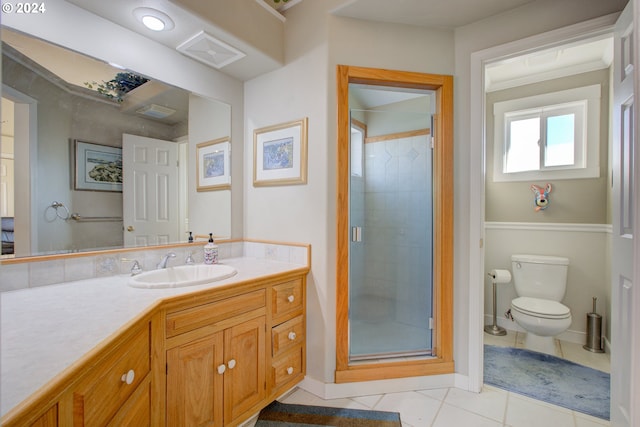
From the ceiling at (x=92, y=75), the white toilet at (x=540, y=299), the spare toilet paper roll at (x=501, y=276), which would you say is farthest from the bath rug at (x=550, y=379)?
the ceiling at (x=92, y=75)

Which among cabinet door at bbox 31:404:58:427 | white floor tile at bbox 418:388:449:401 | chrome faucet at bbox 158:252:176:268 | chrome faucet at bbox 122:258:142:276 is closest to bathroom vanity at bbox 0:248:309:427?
cabinet door at bbox 31:404:58:427

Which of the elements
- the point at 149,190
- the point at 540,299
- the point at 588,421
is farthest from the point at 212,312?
the point at 540,299

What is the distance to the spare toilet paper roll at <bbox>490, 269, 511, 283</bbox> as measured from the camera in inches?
110

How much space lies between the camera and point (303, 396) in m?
1.96

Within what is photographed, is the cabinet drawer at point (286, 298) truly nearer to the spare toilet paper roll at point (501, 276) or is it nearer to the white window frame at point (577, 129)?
the spare toilet paper roll at point (501, 276)

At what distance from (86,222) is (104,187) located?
211 mm

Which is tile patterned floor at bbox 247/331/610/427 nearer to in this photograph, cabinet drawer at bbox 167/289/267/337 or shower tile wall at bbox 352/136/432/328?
shower tile wall at bbox 352/136/432/328

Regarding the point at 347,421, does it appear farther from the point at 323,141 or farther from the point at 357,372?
the point at 323,141

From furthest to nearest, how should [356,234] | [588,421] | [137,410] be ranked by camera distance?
1. [356,234]
2. [588,421]
3. [137,410]

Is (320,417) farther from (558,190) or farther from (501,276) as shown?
(558,190)

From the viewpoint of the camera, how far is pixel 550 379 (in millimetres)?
2156

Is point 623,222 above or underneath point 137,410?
above

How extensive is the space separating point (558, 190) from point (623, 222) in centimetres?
141

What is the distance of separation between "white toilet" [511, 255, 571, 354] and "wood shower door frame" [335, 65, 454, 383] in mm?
865
